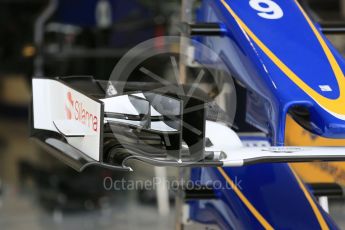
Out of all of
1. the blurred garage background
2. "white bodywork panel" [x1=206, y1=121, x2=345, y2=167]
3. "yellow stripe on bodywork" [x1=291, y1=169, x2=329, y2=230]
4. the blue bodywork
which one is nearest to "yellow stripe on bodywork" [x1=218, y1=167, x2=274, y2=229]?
the blue bodywork

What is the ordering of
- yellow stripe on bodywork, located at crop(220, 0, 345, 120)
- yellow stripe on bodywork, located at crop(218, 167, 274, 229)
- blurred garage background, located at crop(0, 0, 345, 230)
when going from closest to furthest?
yellow stripe on bodywork, located at crop(220, 0, 345, 120), yellow stripe on bodywork, located at crop(218, 167, 274, 229), blurred garage background, located at crop(0, 0, 345, 230)

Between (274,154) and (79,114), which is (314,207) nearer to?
(274,154)

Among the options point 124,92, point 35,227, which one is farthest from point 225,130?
point 35,227

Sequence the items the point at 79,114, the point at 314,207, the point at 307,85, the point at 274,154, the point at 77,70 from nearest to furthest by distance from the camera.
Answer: the point at 274,154, the point at 79,114, the point at 307,85, the point at 314,207, the point at 77,70

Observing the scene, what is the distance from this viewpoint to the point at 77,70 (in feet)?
13.1

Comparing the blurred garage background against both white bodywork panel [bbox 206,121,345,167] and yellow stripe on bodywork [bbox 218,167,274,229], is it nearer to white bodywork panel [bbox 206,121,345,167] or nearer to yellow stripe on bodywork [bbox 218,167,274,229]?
yellow stripe on bodywork [bbox 218,167,274,229]

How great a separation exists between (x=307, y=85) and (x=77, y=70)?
2.60 meters

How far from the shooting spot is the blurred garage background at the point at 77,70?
3326mm

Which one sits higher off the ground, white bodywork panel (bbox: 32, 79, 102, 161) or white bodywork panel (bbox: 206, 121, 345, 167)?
white bodywork panel (bbox: 32, 79, 102, 161)

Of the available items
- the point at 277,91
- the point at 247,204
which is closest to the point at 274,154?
the point at 277,91

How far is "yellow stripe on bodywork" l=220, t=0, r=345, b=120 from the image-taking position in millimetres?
1489

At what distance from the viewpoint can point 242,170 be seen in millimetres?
1764

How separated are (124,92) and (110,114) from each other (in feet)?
0.39

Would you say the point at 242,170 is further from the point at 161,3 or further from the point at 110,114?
the point at 161,3
